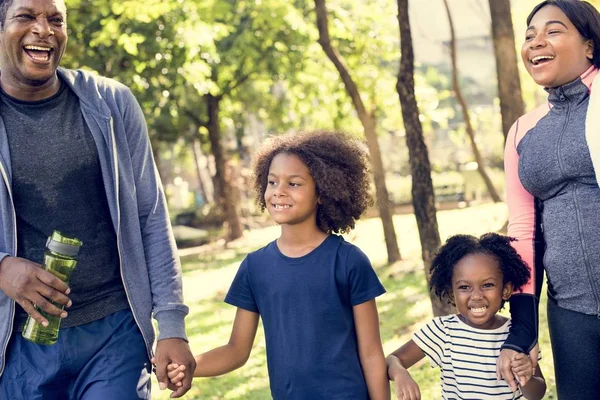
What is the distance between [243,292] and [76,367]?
0.84 metres

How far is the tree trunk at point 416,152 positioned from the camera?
7.14 m

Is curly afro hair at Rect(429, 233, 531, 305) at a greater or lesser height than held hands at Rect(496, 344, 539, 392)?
greater

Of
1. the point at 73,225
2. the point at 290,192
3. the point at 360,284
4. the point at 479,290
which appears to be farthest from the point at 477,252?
the point at 73,225

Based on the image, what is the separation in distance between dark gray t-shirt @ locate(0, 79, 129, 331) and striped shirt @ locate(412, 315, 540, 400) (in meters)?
1.32

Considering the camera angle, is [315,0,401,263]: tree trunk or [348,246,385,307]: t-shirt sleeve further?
[315,0,401,263]: tree trunk

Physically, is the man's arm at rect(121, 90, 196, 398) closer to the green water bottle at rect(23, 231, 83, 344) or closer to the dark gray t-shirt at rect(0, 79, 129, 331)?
the dark gray t-shirt at rect(0, 79, 129, 331)

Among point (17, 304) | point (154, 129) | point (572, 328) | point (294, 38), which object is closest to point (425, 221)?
point (572, 328)

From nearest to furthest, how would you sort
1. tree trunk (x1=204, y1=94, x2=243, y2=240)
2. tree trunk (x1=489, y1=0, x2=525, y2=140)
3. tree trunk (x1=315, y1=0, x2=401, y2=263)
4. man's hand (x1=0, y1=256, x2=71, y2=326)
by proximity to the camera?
1. man's hand (x1=0, y1=256, x2=71, y2=326)
2. tree trunk (x1=489, y1=0, x2=525, y2=140)
3. tree trunk (x1=315, y1=0, x2=401, y2=263)
4. tree trunk (x1=204, y1=94, x2=243, y2=240)

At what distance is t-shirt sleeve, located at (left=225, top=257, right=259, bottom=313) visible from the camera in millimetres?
3699

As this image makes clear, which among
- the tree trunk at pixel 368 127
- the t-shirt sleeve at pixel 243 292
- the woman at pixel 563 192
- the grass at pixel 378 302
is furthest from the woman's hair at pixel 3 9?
the tree trunk at pixel 368 127

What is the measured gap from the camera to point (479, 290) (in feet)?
12.1

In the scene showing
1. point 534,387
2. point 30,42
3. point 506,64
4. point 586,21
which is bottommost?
point 534,387

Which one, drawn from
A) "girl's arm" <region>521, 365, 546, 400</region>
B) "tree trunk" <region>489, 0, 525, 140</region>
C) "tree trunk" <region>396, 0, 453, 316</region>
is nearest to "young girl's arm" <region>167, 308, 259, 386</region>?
"girl's arm" <region>521, 365, 546, 400</region>

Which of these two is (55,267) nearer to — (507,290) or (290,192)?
(290,192)
